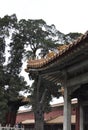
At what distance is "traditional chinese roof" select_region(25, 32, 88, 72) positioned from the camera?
21.3ft

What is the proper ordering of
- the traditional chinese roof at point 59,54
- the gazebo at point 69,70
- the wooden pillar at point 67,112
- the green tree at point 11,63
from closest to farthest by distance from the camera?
the traditional chinese roof at point 59,54, the gazebo at point 69,70, the wooden pillar at point 67,112, the green tree at point 11,63

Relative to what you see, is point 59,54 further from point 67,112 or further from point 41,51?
point 41,51

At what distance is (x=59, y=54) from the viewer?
746 centimetres

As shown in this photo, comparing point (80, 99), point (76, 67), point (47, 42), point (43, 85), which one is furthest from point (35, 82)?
point (76, 67)

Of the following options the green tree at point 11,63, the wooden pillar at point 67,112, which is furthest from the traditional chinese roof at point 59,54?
the green tree at point 11,63

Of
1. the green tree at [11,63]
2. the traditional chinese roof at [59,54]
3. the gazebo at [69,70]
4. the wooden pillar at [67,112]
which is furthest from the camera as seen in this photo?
the green tree at [11,63]

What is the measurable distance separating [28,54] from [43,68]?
18.0 m

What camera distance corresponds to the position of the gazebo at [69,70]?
708 centimetres

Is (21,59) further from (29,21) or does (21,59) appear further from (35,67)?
(35,67)

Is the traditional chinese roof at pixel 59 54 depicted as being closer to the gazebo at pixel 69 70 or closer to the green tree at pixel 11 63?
the gazebo at pixel 69 70

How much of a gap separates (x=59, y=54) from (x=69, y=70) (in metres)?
1.03

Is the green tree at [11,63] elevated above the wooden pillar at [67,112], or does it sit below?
above

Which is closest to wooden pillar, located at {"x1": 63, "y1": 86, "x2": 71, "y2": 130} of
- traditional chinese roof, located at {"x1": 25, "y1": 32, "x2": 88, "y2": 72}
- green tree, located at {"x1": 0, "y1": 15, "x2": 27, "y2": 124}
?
traditional chinese roof, located at {"x1": 25, "y1": 32, "x2": 88, "y2": 72}

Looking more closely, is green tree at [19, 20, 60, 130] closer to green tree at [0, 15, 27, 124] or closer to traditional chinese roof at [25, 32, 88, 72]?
green tree at [0, 15, 27, 124]
